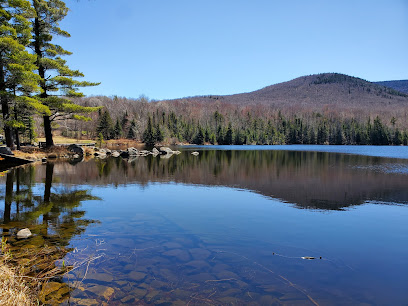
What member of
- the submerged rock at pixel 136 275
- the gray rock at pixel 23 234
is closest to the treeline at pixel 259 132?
the gray rock at pixel 23 234

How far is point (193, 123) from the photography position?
137375mm

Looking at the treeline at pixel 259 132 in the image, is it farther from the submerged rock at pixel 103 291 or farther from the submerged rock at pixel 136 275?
the submerged rock at pixel 103 291

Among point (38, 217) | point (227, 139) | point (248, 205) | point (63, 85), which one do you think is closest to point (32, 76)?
point (63, 85)

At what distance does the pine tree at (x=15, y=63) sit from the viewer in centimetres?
2244

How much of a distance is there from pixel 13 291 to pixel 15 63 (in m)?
24.0

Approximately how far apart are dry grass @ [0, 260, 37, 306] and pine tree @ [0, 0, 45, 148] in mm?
21638

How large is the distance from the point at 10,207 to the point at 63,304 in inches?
291

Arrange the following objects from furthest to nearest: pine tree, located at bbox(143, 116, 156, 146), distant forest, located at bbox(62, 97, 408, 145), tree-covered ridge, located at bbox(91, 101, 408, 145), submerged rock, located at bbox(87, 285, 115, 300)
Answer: tree-covered ridge, located at bbox(91, 101, 408, 145) < distant forest, located at bbox(62, 97, 408, 145) < pine tree, located at bbox(143, 116, 156, 146) < submerged rock, located at bbox(87, 285, 115, 300)

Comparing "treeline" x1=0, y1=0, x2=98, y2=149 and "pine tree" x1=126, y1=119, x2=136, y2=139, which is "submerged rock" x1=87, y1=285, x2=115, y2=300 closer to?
"treeline" x1=0, y1=0, x2=98, y2=149

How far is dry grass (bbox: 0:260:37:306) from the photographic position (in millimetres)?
4168

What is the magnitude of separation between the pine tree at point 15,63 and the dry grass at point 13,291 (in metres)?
21.6

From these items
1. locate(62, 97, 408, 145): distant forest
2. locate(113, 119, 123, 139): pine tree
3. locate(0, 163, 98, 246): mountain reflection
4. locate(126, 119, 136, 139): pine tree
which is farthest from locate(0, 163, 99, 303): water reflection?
locate(126, 119, 136, 139): pine tree

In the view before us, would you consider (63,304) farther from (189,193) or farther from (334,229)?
(189,193)

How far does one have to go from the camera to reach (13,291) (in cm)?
446
